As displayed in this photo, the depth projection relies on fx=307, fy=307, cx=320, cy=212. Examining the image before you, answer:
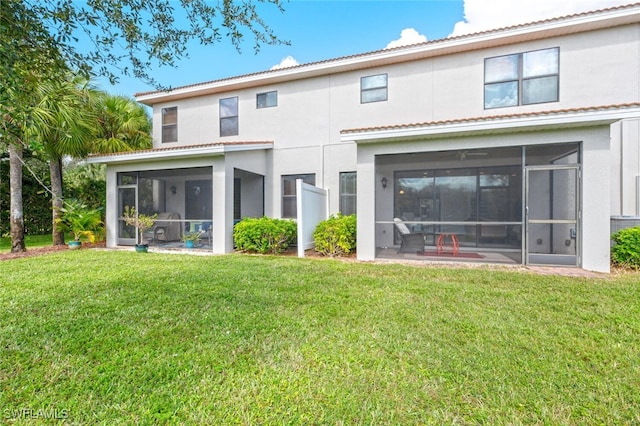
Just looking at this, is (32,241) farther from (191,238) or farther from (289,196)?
(289,196)

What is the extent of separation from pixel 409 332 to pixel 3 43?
4.53m

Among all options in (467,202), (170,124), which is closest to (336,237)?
(467,202)

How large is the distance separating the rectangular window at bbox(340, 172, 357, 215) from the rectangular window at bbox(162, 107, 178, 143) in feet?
24.7

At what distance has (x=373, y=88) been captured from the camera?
34.7ft

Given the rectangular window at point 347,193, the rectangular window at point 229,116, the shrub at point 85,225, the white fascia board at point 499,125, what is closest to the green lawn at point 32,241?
the shrub at point 85,225

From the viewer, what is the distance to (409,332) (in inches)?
143

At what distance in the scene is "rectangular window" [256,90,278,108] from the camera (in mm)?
11703

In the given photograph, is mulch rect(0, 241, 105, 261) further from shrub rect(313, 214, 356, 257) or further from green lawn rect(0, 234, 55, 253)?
shrub rect(313, 214, 356, 257)

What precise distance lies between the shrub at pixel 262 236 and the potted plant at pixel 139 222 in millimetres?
3056

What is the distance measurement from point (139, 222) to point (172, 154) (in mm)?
2594

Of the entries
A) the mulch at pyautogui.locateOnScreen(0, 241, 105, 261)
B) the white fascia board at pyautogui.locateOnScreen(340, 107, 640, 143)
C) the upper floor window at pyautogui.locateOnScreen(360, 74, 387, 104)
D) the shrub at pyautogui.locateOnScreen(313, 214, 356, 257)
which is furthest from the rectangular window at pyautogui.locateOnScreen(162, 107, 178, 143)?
the white fascia board at pyautogui.locateOnScreen(340, 107, 640, 143)

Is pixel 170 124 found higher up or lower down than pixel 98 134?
higher up

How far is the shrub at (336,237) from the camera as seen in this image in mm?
8984

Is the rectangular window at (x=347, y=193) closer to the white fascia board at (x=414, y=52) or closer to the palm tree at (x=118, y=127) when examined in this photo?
the white fascia board at (x=414, y=52)
